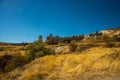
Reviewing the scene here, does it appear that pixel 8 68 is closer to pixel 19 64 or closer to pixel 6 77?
pixel 19 64

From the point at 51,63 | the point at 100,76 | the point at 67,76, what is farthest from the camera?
the point at 51,63

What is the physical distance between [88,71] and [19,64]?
34.4 ft

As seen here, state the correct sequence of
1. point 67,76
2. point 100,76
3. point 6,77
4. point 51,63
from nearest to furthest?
point 100,76, point 67,76, point 6,77, point 51,63

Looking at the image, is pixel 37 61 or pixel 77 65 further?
pixel 37 61

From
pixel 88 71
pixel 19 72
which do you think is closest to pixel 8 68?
pixel 19 72

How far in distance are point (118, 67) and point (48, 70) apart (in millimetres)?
7197

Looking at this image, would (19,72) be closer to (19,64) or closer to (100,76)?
(19,64)

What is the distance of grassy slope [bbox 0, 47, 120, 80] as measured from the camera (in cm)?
1864

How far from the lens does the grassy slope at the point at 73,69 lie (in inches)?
734

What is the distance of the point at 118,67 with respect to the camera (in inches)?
759

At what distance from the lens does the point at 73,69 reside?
20578mm

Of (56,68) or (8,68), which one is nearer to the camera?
(56,68)

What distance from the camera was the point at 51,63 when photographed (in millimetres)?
23531

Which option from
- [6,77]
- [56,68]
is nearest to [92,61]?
[56,68]
